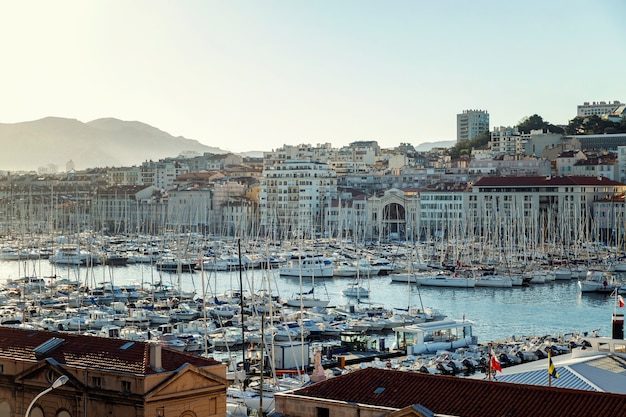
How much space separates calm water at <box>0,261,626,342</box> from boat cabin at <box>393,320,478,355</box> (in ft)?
9.35

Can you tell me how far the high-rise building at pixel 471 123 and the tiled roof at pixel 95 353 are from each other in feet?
402

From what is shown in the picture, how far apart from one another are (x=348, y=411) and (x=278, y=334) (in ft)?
56.6

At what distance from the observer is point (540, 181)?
74625mm

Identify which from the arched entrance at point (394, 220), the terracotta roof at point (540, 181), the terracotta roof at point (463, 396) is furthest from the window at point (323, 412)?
the arched entrance at point (394, 220)

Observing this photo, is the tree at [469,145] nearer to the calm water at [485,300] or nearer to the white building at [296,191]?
the white building at [296,191]

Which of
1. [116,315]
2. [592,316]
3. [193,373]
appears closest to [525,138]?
[592,316]

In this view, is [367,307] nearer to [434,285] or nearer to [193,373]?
[434,285]

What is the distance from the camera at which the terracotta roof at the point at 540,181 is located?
242ft

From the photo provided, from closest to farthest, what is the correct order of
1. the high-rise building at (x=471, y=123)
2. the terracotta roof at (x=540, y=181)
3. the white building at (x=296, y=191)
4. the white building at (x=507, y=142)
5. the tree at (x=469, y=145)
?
the terracotta roof at (x=540, y=181), the white building at (x=296, y=191), the white building at (x=507, y=142), the tree at (x=469, y=145), the high-rise building at (x=471, y=123)

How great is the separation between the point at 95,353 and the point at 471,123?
125 meters

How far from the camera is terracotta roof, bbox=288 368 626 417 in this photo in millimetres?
11172

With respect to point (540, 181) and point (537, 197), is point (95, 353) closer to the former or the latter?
point (537, 197)

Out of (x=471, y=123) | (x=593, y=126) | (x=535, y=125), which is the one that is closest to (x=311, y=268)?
(x=593, y=126)

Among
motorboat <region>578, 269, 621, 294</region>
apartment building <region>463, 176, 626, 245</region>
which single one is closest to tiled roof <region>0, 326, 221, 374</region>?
motorboat <region>578, 269, 621, 294</region>
